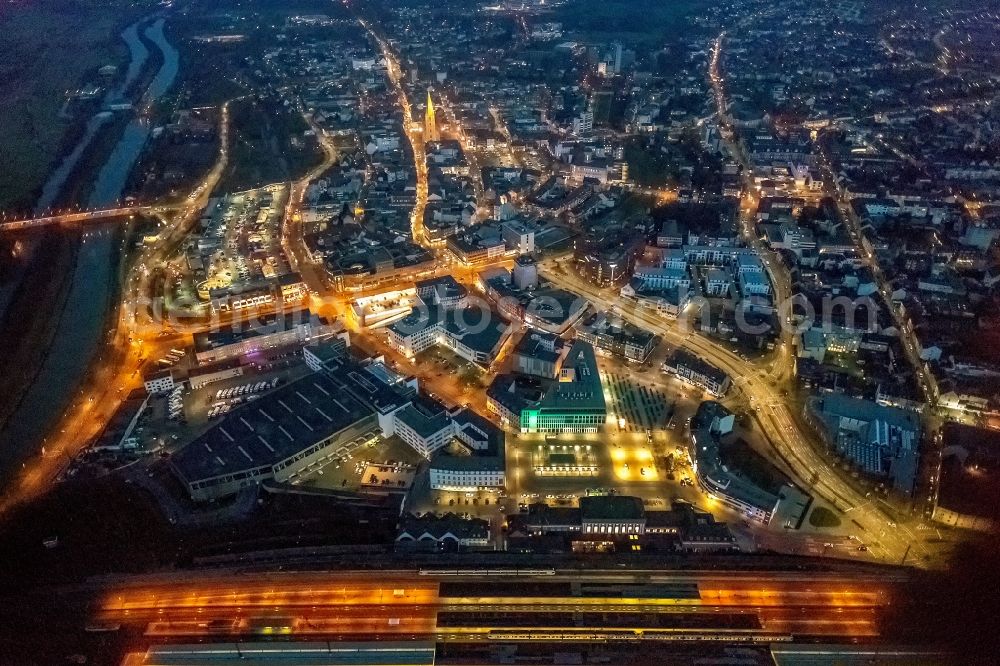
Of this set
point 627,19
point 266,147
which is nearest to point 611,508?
point 266,147

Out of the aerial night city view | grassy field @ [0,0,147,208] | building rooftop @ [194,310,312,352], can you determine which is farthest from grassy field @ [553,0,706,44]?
building rooftop @ [194,310,312,352]

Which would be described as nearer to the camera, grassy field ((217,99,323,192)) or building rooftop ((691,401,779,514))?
building rooftop ((691,401,779,514))

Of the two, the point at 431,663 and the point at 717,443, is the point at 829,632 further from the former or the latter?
the point at 431,663

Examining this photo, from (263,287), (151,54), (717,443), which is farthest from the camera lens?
(151,54)

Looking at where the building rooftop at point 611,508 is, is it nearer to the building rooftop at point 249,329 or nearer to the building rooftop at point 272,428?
the building rooftop at point 272,428

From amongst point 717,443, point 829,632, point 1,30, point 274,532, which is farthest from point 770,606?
point 1,30

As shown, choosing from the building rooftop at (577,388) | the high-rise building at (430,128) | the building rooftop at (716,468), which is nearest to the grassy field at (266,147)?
the high-rise building at (430,128)

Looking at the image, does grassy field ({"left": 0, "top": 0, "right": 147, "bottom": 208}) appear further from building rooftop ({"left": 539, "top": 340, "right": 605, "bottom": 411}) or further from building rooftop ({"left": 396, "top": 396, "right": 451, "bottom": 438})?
building rooftop ({"left": 539, "top": 340, "right": 605, "bottom": 411})
